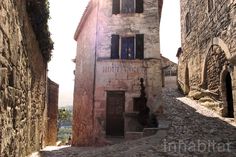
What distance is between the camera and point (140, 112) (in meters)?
12.0

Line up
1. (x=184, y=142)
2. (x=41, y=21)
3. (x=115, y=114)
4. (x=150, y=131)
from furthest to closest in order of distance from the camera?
(x=115, y=114)
(x=150, y=131)
(x=184, y=142)
(x=41, y=21)

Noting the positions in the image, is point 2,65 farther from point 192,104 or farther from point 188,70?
point 188,70

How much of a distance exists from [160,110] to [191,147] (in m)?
5.63

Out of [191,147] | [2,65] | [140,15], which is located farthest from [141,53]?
[2,65]

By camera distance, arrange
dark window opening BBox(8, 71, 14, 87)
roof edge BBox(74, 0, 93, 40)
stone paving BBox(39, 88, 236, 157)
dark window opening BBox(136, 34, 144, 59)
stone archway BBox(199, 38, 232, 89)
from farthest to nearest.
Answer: roof edge BBox(74, 0, 93, 40), dark window opening BBox(136, 34, 144, 59), stone archway BBox(199, 38, 232, 89), stone paving BBox(39, 88, 236, 157), dark window opening BBox(8, 71, 14, 87)

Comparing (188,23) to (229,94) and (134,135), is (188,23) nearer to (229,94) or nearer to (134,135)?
(229,94)

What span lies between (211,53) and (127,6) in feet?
16.0

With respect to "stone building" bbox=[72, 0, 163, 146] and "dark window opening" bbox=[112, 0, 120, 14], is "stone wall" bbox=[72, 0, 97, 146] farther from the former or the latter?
"dark window opening" bbox=[112, 0, 120, 14]

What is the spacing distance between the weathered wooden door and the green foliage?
4950 millimetres

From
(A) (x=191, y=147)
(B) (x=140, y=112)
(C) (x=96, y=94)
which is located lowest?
(A) (x=191, y=147)

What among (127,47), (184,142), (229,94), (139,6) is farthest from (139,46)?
(184,142)

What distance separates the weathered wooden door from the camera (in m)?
13.2

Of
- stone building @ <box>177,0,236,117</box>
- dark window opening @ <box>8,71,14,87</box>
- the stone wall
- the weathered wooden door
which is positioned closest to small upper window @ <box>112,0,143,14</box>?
the stone wall

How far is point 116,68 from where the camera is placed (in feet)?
45.0
